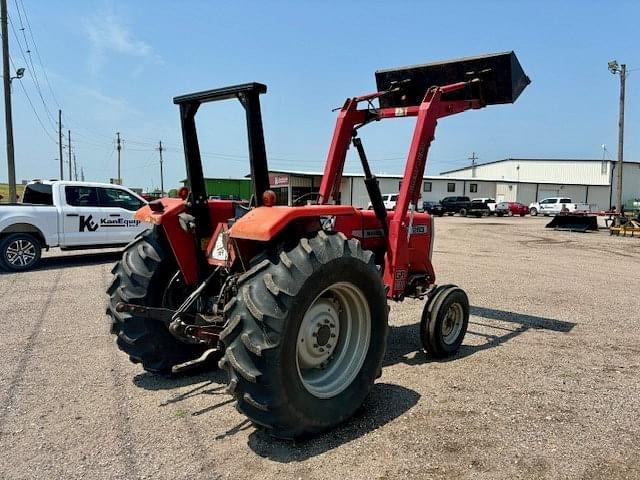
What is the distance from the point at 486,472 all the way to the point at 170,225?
3033 mm

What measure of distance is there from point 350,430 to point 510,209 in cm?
4785

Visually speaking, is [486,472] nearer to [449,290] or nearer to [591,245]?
[449,290]

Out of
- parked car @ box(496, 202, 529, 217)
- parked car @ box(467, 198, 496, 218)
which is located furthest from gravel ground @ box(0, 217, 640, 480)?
parked car @ box(496, 202, 529, 217)

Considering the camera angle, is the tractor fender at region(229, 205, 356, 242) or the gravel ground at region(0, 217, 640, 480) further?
the tractor fender at region(229, 205, 356, 242)

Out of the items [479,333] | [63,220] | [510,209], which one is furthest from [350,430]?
[510,209]

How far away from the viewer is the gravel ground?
3.25 metres

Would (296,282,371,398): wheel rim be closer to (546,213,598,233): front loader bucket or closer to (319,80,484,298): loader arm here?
(319,80,484,298): loader arm

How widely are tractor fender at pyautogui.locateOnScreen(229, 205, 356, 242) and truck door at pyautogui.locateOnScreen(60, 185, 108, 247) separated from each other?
9682 mm

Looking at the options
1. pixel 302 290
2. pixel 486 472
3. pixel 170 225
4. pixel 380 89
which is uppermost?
pixel 380 89

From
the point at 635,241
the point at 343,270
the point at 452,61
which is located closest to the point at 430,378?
the point at 343,270

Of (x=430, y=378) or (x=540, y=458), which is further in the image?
(x=430, y=378)

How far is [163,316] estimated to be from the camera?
13.5 ft

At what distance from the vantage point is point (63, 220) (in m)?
11.8

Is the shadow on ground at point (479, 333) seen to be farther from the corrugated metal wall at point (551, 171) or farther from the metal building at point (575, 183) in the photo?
the corrugated metal wall at point (551, 171)
